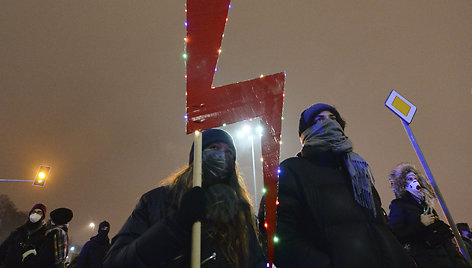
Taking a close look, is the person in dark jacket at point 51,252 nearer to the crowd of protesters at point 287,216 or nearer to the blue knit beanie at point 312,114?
the crowd of protesters at point 287,216

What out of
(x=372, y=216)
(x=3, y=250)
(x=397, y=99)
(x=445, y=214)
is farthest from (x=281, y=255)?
(x=3, y=250)

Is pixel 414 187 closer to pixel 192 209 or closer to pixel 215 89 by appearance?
pixel 215 89

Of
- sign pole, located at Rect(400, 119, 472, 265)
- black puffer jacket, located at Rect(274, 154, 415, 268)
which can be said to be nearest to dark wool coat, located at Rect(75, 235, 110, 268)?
black puffer jacket, located at Rect(274, 154, 415, 268)

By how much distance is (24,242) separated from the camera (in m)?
4.94

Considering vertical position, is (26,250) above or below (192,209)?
above

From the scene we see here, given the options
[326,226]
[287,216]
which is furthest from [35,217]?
[326,226]

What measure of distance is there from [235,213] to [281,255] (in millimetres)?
692

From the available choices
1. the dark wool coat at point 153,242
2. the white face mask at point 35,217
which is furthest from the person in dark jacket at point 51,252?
the dark wool coat at point 153,242

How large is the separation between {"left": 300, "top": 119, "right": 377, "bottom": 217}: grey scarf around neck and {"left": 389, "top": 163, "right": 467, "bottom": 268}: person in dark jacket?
2.09m

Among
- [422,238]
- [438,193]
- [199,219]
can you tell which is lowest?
[422,238]

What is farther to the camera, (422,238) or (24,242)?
(24,242)

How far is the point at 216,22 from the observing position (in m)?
2.05

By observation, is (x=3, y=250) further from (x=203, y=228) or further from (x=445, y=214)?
(x=445, y=214)

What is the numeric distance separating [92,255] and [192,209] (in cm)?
584
